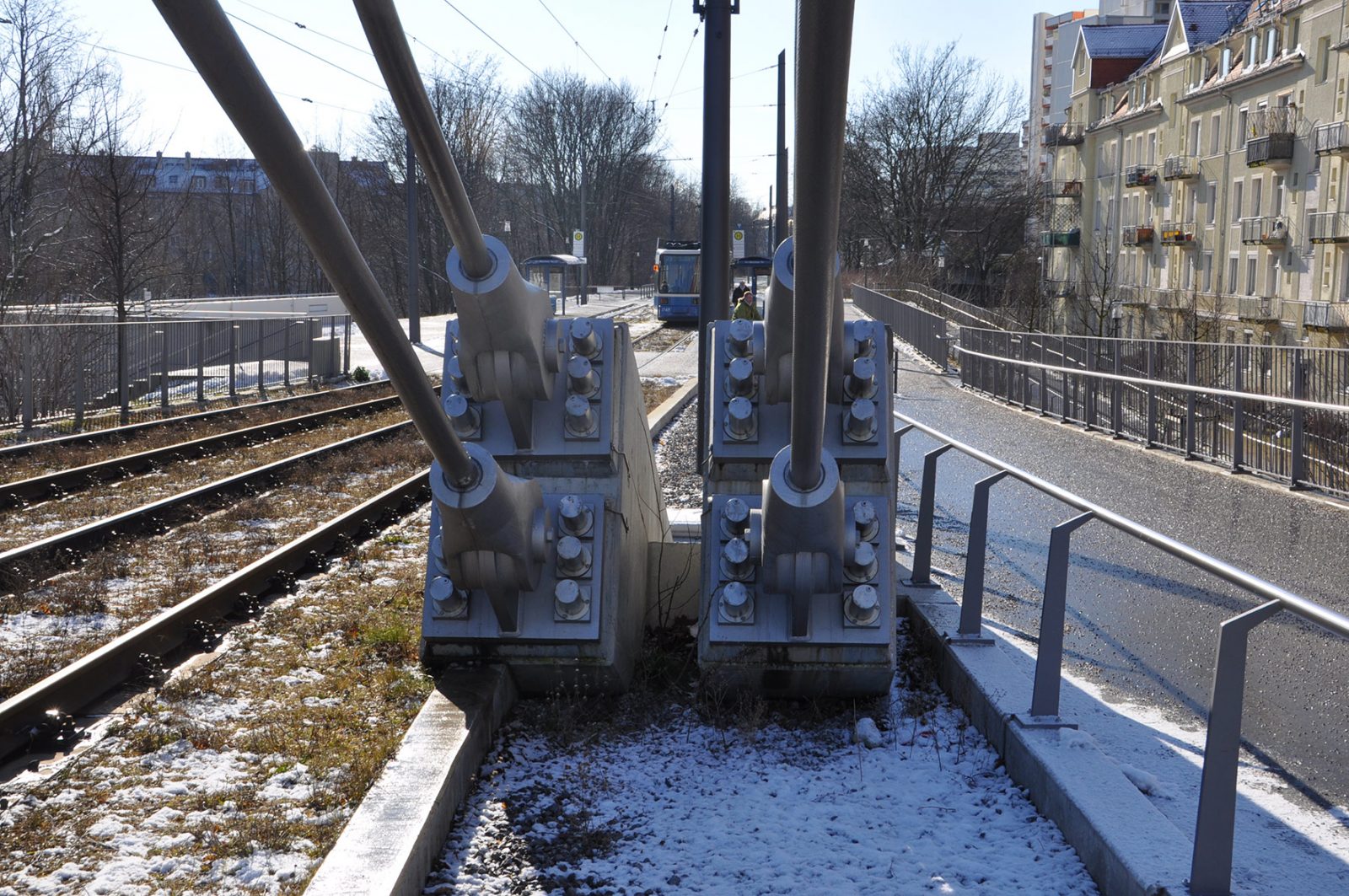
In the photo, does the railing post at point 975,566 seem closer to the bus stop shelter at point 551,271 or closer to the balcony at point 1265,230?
the bus stop shelter at point 551,271

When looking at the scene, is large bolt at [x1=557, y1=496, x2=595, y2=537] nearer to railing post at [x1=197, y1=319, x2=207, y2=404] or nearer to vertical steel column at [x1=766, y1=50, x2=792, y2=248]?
railing post at [x1=197, y1=319, x2=207, y2=404]

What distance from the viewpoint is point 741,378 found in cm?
509

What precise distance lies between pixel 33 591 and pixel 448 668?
13.7ft

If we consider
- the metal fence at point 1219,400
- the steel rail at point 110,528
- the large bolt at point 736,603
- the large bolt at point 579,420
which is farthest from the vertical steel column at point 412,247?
the large bolt at point 736,603

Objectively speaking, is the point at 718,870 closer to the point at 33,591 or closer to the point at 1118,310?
the point at 33,591

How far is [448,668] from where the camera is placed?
4824 millimetres

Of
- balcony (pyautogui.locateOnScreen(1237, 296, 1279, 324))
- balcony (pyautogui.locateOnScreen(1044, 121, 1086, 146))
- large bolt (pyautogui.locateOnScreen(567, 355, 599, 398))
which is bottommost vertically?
large bolt (pyautogui.locateOnScreen(567, 355, 599, 398))

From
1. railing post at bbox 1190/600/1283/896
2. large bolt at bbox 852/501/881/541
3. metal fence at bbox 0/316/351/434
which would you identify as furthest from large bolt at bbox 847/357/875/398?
metal fence at bbox 0/316/351/434

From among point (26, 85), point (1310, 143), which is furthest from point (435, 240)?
point (1310, 143)

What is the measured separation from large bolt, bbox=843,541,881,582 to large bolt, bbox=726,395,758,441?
0.70 m

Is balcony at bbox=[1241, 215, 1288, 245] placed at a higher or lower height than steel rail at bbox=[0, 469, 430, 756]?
higher

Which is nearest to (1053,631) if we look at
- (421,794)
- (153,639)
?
(421,794)

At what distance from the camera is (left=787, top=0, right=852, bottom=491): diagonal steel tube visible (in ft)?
7.12

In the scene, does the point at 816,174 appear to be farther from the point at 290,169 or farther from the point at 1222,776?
the point at 1222,776
